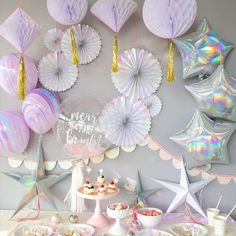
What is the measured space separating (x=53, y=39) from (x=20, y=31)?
0.25 metres

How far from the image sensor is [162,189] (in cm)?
178

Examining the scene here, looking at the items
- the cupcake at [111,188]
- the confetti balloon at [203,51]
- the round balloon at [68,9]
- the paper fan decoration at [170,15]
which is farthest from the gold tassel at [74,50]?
the cupcake at [111,188]

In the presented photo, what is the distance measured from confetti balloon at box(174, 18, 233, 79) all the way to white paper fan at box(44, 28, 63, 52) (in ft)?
1.88

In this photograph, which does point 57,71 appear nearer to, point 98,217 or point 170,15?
point 170,15

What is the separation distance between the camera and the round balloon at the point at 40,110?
1625 mm

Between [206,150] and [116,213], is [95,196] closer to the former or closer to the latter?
[116,213]

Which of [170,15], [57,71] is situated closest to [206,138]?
[170,15]

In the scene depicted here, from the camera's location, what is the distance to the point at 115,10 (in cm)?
156

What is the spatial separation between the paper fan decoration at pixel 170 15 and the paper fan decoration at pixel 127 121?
0.40 m

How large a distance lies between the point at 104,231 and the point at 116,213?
11 centimetres

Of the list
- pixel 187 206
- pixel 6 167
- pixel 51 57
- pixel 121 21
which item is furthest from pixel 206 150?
pixel 6 167

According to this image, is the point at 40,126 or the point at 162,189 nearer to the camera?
the point at 40,126

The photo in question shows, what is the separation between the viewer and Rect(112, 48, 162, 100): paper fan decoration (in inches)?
68.9

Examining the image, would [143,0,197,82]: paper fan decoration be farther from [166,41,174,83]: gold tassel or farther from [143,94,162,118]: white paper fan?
[143,94,162,118]: white paper fan
